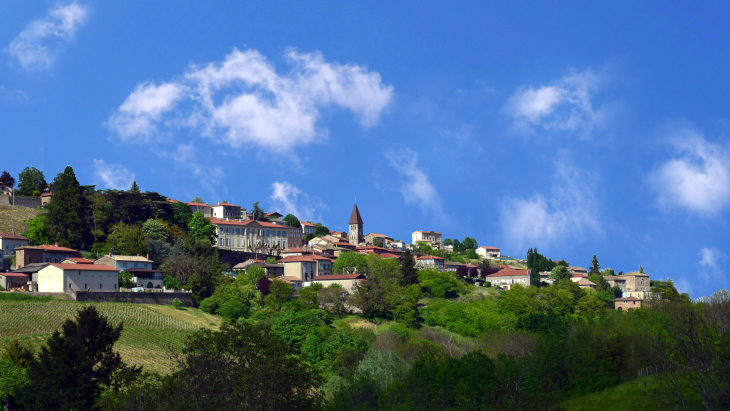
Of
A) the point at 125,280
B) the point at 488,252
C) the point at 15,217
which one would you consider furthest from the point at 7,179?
the point at 488,252

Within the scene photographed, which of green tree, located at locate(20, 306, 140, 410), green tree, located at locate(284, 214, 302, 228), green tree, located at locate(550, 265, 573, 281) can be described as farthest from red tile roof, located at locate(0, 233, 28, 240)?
green tree, located at locate(550, 265, 573, 281)

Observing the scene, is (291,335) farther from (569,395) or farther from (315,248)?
(315,248)

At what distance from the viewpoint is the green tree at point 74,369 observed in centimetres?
3503

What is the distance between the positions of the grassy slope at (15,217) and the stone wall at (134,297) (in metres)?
29.4

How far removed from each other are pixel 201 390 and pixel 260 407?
2208 mm

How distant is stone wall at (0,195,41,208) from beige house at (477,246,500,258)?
103 meters

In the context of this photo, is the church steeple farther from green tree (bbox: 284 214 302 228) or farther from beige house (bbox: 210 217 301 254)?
beige house (bbox: 210 217 301 254)

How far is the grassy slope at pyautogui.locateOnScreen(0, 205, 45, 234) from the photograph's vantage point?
8912 centimetres

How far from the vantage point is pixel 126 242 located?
81.0m

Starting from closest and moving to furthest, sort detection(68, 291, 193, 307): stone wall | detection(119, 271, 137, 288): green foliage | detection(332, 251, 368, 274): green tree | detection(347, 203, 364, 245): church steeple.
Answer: detection(68, 291, 193, 307): stone wall → detection(119, 271, 137, 288): green foliage → detection(332, 251, 368, 274): green tree → detection(347, 203, 364, 245): church steeple

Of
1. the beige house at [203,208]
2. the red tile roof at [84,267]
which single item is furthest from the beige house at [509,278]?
the red tile roof at [84,267]

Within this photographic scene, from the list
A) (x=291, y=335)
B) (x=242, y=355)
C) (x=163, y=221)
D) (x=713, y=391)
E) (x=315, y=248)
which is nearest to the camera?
(x=242, y=355)

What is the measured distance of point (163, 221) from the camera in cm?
9538

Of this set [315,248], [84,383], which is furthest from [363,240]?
[84,383]
